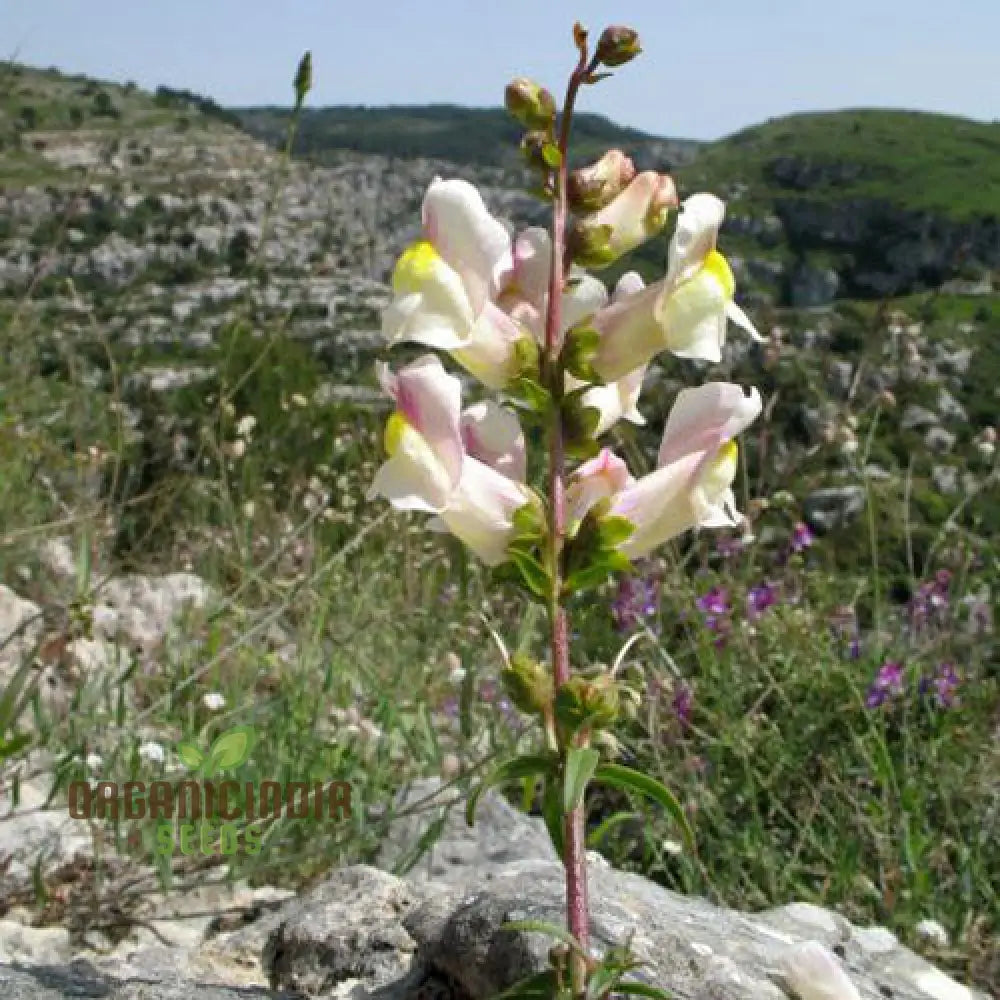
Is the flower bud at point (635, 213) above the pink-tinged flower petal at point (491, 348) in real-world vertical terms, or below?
above

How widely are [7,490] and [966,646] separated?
404cm

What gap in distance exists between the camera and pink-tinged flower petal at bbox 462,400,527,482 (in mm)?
1863

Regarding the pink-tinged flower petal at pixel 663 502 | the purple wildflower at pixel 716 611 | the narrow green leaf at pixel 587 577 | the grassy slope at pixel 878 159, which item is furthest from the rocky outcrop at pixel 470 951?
the grassy slope at pixel 878 159

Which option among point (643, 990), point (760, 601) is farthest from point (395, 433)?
point (760, 601)

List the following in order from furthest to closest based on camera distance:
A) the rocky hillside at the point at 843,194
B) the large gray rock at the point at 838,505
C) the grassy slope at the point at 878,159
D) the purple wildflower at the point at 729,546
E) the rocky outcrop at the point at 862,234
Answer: the grassy slope at the point at 878,159, the rocky outcrop at the point at 862,234, the rocky hillside at the point at 843,194, the large gray rock at the point at 838,505, the purple wildflower at the point at 729,546

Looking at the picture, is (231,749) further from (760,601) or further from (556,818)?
(760,601)

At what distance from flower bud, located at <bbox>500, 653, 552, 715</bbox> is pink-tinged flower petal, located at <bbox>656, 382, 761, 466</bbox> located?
0.39 m

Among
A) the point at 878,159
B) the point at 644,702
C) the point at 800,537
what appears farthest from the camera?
the point at 878,159

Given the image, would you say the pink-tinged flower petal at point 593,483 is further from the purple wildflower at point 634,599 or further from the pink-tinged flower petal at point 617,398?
the purple wildflower at point 634,599

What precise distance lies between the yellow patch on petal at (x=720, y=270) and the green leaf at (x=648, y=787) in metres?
0.64

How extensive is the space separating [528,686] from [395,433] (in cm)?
37

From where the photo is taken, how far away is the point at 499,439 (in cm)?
187

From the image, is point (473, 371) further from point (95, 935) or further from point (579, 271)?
point (95, 935)

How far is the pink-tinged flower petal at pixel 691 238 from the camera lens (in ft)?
5.68
